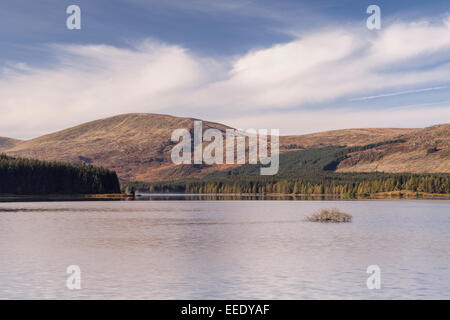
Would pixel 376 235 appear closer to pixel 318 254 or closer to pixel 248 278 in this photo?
pixel 318 254

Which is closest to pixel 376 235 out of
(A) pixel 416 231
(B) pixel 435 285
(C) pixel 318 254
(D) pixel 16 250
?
(A) pixel 416 231

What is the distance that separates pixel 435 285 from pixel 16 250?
37562mm

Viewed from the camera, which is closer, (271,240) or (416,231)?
(271,240)

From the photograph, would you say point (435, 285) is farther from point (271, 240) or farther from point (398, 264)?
point (271, 240)

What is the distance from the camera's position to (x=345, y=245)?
55.2 meters

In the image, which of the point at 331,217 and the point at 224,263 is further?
the point at 331,217

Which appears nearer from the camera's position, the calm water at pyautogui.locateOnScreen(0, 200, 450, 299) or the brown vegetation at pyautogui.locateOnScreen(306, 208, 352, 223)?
the calm water at pyautogui.locateOnScreen(0, 200, 450, 299)

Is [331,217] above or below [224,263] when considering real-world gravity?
above

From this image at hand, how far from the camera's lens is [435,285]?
34.3 m

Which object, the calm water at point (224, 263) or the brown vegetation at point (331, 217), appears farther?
the brown vegetation at point (331, 217)
